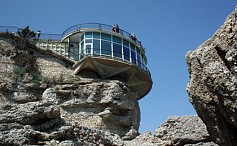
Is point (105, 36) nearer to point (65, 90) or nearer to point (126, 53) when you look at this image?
point (126, 53)

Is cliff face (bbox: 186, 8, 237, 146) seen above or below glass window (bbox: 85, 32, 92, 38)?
below

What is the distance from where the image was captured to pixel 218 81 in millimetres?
5422

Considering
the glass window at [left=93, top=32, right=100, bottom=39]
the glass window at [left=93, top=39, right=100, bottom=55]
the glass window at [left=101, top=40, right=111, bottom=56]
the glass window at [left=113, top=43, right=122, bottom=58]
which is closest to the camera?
the glass window at [left=93, top=39, right=100, bottom=55]

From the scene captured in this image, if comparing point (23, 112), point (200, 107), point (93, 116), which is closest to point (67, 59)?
point (93, 116)

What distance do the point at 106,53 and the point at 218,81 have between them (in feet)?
71.5

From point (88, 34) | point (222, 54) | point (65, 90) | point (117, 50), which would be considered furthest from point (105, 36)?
point (222, 54)

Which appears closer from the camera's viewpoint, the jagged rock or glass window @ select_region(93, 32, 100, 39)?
the jagged rock

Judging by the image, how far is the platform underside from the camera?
87.1ft

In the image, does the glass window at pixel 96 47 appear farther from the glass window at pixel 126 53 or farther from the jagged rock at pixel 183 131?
the jagged rock at pixel 183 131

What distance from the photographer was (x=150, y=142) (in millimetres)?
13328

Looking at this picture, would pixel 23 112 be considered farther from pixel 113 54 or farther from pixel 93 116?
pixel 113 54

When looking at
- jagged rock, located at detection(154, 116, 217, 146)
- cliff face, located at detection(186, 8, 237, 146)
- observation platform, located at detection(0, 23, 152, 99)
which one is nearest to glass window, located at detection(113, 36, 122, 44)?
observation platform, located at detection(0, 23, 152, 99)

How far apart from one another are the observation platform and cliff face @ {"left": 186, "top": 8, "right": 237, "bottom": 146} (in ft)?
66.4

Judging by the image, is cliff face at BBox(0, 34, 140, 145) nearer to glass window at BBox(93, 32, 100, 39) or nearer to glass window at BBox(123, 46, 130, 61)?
glass window at BBox(123, 46, 130, 61)
